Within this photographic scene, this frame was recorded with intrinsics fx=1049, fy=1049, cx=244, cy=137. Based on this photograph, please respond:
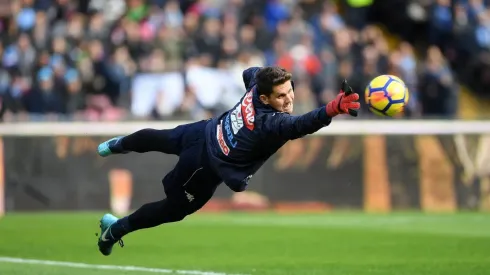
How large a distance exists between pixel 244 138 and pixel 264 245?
14.4ft

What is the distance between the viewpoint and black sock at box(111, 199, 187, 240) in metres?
10.1

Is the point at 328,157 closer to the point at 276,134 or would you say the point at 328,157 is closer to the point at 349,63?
the point at 349,63

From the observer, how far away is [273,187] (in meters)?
19.3

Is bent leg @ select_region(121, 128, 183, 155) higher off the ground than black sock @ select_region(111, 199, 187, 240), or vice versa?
bent leg @ select_region(121, 128, 183, 155)

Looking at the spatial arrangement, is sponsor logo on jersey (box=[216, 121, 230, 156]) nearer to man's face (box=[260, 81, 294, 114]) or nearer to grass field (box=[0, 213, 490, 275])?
man's face (box=[260, 81, 294, 114])

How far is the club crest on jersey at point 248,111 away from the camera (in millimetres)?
9383

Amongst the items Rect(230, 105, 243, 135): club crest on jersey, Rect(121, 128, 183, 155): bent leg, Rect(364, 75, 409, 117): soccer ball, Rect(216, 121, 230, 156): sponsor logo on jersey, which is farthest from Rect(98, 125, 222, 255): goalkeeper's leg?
Rect(364, 75, 409, 117): soccer ball

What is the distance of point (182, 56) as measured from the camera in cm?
2036

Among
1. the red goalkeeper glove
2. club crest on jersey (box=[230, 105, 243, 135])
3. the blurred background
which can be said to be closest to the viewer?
the red goalkeeper glove

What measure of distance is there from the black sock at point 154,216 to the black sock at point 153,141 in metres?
0.51

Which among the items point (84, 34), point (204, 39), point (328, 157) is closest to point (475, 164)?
point (328, 157)

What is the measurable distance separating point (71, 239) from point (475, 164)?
856 centimetres

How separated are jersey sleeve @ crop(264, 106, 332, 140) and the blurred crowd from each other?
1019 cm

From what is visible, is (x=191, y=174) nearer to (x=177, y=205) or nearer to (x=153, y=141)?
(x=177, y=205)
